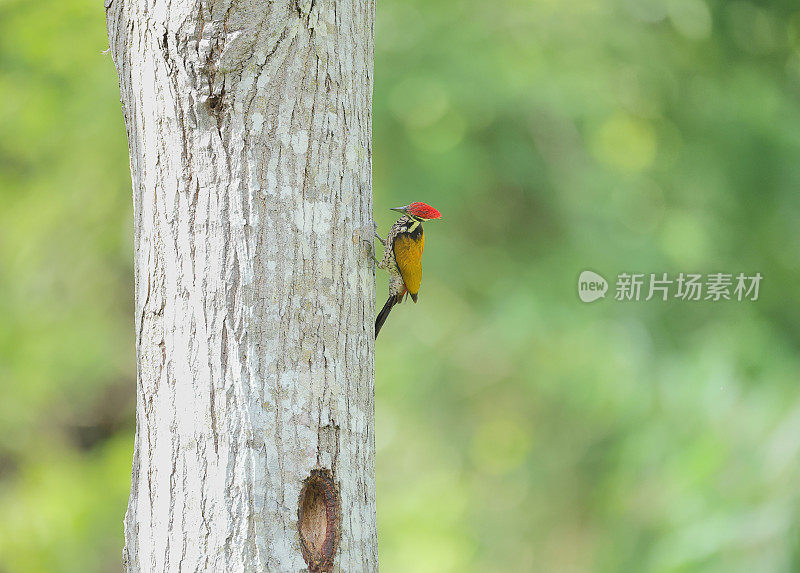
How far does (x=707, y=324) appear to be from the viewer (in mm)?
6477

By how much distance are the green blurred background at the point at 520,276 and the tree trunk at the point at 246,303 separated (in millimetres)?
4285

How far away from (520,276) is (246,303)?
556cm

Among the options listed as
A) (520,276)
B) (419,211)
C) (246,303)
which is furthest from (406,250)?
(520,276)

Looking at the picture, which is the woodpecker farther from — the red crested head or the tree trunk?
the tree trunk

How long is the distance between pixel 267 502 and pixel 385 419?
592cm

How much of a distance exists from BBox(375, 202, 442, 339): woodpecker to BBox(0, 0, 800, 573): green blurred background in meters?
3.20

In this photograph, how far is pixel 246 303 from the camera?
201 centimetres

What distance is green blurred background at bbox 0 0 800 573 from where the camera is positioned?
6414 millimetres

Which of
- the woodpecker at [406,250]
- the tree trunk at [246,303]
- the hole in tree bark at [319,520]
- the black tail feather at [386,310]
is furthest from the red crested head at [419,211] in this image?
the hole in tree bark at [319,520]

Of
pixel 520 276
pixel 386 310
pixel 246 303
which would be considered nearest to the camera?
pixel 246 303

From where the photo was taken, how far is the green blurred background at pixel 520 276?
641 cm

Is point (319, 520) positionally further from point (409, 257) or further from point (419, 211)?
point (419, 211)

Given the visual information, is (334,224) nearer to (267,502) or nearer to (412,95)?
(267,502)

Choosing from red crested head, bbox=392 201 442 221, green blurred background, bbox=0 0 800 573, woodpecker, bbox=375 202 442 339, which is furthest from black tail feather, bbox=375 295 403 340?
green blurred background, bbox=0 0 800 573
